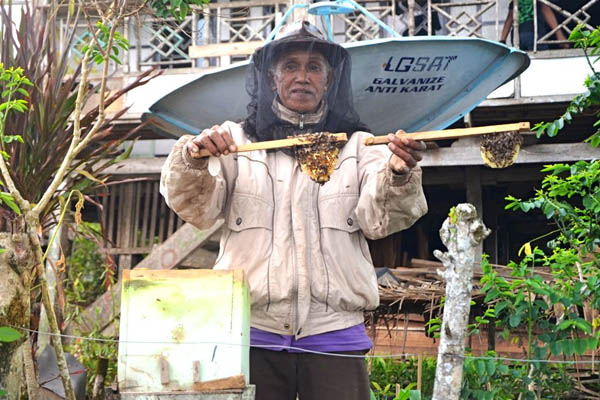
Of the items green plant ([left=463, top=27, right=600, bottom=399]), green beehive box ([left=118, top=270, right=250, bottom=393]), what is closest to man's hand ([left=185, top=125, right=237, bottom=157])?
green beehive box ([left=118, top=270, right=250, bottom=393])

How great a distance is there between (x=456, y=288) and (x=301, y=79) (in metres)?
1.13

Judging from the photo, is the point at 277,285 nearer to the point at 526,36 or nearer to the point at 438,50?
the point at 438,50

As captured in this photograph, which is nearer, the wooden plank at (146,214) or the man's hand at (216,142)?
the man's hand at (216,142)

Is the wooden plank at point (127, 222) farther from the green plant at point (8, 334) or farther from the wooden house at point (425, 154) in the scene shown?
the green plant at point (8, 334)

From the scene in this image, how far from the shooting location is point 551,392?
17.6 ft

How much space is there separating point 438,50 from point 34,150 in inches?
117

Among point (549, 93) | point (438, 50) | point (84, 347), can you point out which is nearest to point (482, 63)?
point (438, 50)

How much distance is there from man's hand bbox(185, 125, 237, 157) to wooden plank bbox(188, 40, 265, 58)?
5808 millimetres

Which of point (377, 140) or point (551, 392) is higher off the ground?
point (377, 140)

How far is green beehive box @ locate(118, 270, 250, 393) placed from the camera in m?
2.87

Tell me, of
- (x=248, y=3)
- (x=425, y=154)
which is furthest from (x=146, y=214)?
(x=425, y=154)

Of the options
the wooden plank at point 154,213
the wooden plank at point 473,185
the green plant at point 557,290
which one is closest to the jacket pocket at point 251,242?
the green plant at point 557,290

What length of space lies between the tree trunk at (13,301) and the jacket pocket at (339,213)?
4.49 ft

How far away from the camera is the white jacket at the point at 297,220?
3.35 meters
